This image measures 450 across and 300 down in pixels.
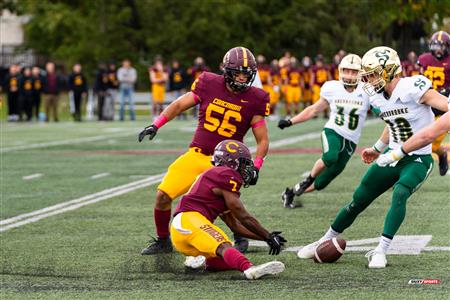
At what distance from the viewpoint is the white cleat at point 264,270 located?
8.20m

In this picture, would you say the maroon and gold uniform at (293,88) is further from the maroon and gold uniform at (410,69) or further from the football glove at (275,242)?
the football glove at (275,242)

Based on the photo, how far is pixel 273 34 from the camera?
48.2 metres

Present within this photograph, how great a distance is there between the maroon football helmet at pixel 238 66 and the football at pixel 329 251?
140 centimetres

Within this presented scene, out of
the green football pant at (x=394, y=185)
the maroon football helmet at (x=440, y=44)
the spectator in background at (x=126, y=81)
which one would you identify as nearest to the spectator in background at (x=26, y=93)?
the spectator in background at (x=126, y=81)

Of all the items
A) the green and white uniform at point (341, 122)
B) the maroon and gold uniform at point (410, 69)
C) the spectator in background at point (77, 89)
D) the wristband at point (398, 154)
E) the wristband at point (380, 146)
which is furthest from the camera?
the spectator in background at point (77, 89)

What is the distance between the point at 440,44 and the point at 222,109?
549 centimetres

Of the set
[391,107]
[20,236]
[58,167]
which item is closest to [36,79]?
[58,167]

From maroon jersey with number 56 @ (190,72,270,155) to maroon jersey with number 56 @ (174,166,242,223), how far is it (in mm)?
956

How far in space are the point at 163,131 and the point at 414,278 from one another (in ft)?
63.3

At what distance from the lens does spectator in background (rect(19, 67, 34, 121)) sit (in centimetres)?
3381

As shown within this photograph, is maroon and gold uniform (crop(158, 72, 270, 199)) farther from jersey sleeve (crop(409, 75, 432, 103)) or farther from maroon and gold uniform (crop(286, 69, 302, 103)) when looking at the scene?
maroon and gold uniform (crop(286, 69, 302, 103))

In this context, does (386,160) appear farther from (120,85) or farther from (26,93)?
(26,93)

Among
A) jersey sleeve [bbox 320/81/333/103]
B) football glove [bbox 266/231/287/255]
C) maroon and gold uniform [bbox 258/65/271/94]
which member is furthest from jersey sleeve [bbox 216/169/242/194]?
maroon and gold uniform [bbox 258/65/271/94]

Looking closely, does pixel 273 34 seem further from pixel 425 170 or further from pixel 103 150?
pixel 425 170
